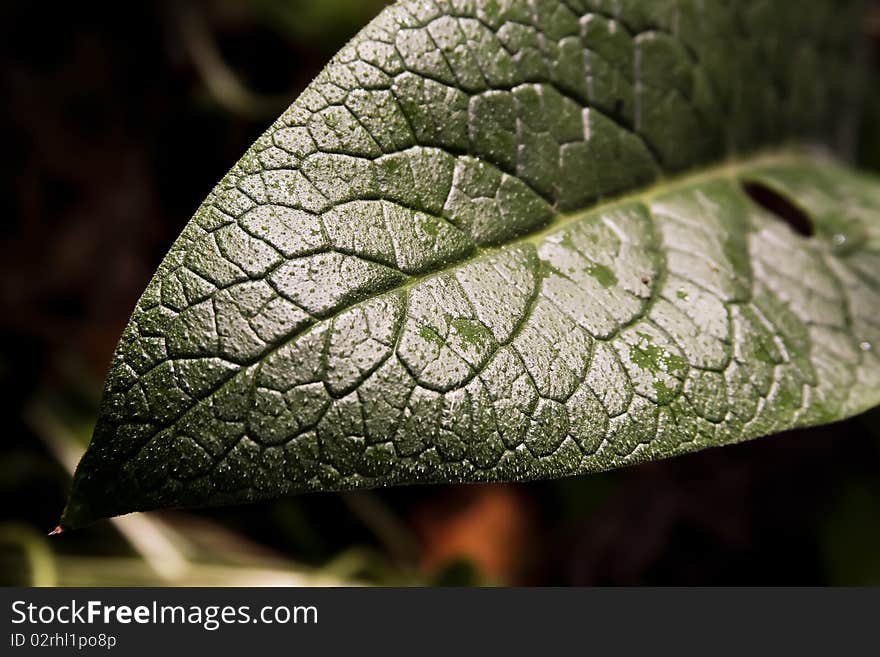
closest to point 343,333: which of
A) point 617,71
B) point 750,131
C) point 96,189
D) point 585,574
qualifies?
point 617,71

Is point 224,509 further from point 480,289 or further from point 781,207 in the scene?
point 781,207

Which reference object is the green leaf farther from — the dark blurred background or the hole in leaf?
the dark blurred background

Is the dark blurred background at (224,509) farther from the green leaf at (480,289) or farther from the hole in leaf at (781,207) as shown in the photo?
the green leaf at (480,289)

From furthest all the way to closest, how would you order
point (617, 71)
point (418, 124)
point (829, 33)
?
point (829, 33), point (617, 71), point (418, 124)

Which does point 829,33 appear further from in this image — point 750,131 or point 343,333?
point 343,333

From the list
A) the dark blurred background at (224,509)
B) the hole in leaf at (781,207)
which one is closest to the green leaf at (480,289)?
the hole in leaf at (781,207)

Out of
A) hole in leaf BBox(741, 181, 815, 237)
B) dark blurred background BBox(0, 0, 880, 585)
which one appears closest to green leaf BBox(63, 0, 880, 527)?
hole in leaf BBox(741, 181, 815, 237)

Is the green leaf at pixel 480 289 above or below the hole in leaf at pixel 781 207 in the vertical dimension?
below
